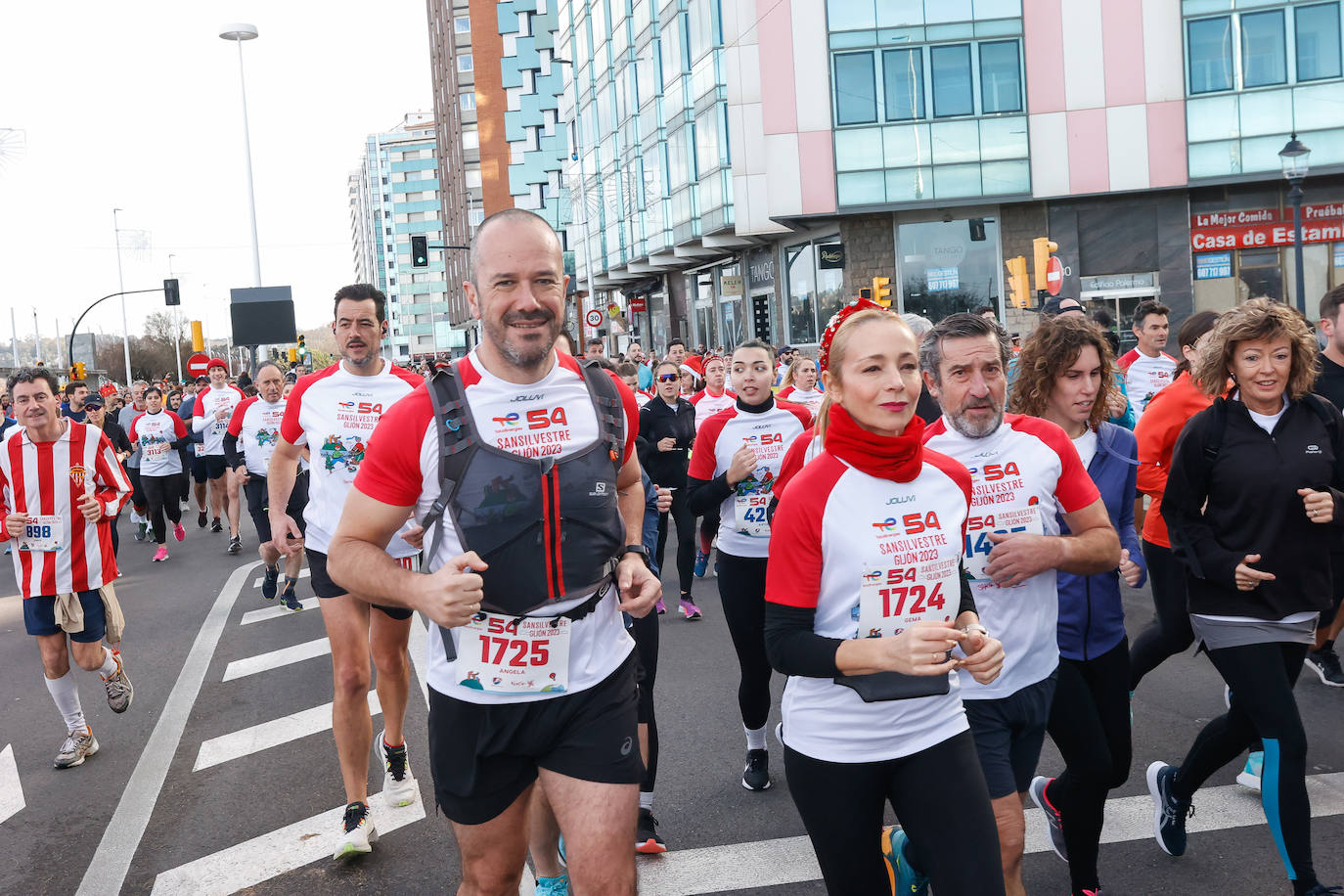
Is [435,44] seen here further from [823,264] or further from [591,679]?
[591,679]

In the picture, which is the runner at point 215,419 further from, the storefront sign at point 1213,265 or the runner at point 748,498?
the storefront sign at point 1213,265

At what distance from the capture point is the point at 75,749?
6.45 meters

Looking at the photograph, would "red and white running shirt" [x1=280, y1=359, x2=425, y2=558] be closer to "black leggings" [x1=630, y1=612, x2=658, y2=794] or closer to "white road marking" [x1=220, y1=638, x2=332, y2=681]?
"black leggings" [x1=630, y1=612, x2=658, y2=794]

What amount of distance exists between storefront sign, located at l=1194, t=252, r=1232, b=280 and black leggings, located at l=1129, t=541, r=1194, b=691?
26653 mm

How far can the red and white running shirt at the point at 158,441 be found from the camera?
15.6 m

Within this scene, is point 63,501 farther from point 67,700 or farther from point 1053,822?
point 1053,822

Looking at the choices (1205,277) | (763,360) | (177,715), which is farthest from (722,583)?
(1205,277)

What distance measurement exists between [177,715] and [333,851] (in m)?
2.85

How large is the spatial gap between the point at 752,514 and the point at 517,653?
2693mm

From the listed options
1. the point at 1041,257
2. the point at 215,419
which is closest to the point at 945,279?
the point at 1041,257

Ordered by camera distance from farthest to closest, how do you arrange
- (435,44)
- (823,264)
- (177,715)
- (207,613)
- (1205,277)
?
(435,44)
(823,264)
(1205,277)
(207,613)
(177,715)

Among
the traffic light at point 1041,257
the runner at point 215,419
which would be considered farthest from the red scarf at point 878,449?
the traffic light at point 1041,257

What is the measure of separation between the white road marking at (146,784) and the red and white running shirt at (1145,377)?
779cm

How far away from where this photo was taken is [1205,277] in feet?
97.8
